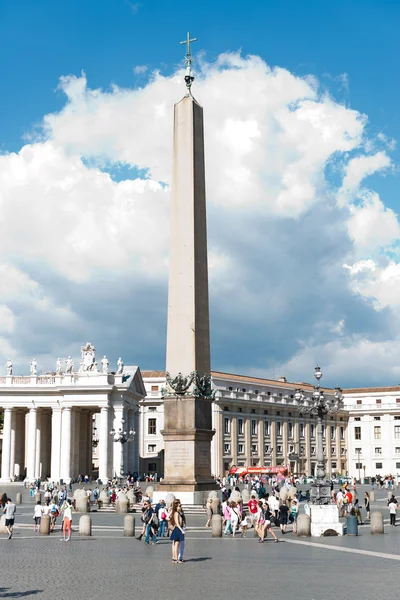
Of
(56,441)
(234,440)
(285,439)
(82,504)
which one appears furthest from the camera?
(285,439)

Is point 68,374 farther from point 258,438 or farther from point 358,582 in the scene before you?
point 358,582

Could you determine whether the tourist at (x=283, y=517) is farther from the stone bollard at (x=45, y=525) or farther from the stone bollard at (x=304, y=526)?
the stone bollard at (x=45, y=525)

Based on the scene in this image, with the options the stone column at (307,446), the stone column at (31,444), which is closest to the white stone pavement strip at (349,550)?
the stone column at (31,444)

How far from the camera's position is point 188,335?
3194cm

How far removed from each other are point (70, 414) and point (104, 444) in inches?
201

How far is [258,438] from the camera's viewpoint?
98438 mm

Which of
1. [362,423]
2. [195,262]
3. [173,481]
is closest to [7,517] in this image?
[173,481]

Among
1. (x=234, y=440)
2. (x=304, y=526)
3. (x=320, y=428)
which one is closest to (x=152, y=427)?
(x=234, y=440)

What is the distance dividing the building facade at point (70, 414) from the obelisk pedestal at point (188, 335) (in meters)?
47.3

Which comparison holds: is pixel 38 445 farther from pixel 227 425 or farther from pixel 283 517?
pixel 283 517

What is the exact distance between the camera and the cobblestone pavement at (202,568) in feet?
45.1

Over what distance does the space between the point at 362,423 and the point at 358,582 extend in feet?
332

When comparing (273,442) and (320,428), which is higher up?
(320,428)

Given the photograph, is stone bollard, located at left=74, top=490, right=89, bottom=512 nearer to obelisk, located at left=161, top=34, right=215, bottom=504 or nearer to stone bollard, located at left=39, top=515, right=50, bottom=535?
obelisk, located at left=161, top=34, right=215, bottom=504
